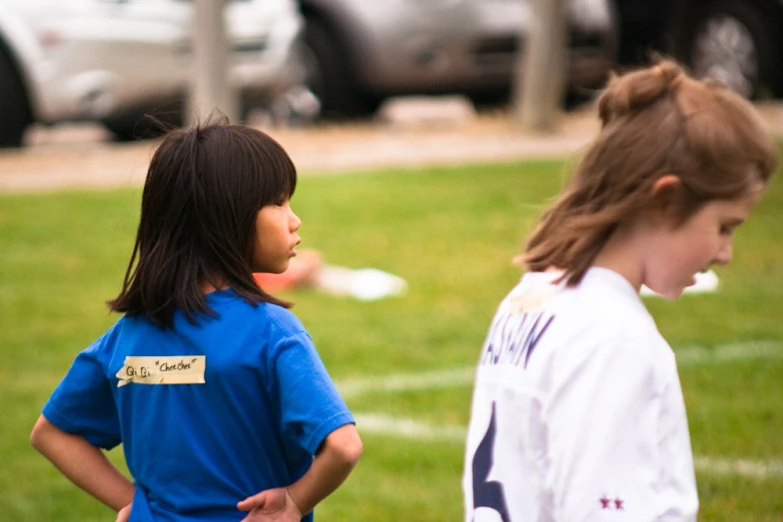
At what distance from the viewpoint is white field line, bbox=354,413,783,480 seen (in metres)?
4.48

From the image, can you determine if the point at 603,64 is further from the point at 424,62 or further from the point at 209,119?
the point at 209,119

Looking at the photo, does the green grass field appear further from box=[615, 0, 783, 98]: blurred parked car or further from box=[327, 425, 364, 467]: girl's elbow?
box=[615, 0, 783, 98]: blurred parked car

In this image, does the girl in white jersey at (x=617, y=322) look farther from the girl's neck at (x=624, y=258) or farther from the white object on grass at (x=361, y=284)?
the white object on grass at (x=361, y=284)

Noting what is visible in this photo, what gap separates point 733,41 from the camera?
1215cm

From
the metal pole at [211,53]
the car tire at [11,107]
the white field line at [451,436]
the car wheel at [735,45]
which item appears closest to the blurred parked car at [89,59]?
the car tire at [11,107]

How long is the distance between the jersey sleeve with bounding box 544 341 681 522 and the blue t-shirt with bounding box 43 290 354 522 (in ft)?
1.41

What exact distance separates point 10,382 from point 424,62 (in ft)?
22.2

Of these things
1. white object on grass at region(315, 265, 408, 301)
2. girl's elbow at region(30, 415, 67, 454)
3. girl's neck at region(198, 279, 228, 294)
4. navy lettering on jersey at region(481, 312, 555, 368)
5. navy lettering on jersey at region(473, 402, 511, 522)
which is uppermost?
girl's neck at region(198, 279, 228, 294)

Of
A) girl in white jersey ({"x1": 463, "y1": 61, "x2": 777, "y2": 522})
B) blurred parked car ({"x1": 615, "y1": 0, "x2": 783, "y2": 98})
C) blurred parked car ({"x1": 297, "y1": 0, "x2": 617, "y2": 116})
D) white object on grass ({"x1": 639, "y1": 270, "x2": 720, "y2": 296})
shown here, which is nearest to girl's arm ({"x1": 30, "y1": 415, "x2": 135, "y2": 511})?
girl in white jersey ({"x1": 463, "y1": 61, "x2": 777, "y2": 522})

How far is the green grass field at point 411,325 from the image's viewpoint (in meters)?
4.54

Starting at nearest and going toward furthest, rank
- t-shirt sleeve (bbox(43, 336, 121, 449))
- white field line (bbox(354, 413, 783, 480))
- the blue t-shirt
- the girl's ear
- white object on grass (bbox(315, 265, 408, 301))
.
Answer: the girl's ear, the blue t-shirt, t-shirt sleeve (bbox(43, 336, 121, 449)), white field line (bbox(354, 413, 783, 480)), white object on grass (bbox(315, 265, 408, 301))

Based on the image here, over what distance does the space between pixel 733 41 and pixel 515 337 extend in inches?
415

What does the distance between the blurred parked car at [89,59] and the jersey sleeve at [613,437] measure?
27.0 ft

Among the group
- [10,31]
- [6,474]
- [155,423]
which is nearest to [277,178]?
[155,423]
